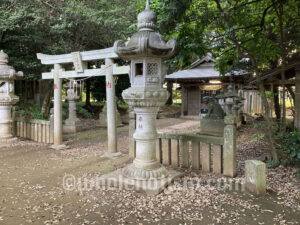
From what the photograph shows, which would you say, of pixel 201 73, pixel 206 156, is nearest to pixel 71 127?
pixel 206 156

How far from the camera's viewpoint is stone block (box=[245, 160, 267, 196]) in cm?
395

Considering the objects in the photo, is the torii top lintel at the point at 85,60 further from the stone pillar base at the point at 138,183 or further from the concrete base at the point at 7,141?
the concrete base at the point at 7,141

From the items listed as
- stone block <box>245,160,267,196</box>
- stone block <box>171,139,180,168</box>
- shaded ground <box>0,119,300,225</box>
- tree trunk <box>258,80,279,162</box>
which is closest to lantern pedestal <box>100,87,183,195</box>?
shaded ground <box>0,119,300,225</box>

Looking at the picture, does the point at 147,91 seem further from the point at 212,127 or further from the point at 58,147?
the point at 212,127

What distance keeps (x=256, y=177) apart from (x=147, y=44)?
10.1ft

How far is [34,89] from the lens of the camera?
15570mm

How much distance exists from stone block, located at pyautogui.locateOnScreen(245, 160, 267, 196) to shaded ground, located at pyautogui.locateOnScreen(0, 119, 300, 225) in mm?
156

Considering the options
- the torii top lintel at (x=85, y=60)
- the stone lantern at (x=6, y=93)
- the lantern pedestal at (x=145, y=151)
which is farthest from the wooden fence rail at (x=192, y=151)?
the stone lantern at (x=6, y=93)

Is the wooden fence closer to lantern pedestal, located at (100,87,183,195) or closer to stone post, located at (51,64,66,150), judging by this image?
lantern pedestal, located at (100,87,183,195)

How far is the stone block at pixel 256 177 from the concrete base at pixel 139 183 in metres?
1.44

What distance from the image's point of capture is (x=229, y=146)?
15.6 ft

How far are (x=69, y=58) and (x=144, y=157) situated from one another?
4679mm

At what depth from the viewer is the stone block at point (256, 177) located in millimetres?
3953

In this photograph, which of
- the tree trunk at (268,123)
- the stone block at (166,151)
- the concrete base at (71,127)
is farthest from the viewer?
the concrete base at (71,127)
